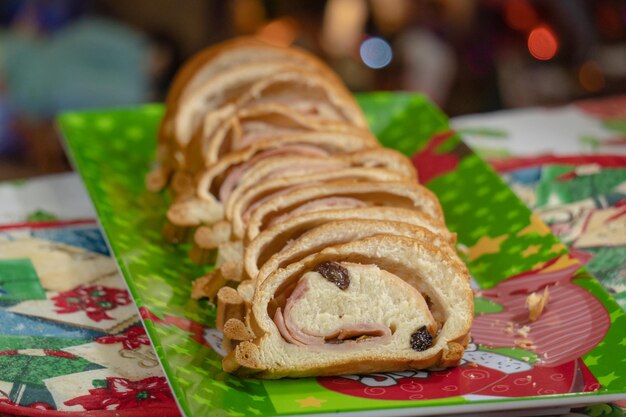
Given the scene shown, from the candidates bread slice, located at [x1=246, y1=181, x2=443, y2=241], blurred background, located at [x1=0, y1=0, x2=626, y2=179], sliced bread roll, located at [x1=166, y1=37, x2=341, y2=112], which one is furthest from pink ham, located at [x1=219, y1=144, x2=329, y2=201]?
blurred background, located at [x1=0, y1=0, x2=626, y2=179]

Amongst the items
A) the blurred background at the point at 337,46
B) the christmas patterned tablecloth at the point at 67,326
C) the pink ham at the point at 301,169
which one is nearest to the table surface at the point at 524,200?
the christmas patterned tablecloth at the point at 67,326

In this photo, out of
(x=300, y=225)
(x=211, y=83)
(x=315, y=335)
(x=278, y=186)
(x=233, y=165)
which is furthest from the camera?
(x=211, y=83)

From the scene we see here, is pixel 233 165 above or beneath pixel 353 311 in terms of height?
above

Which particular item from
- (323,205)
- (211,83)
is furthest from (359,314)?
(211,83)

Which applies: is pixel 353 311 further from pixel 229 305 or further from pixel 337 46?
pixel 337 46

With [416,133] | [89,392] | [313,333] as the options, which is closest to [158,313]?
[89,392]

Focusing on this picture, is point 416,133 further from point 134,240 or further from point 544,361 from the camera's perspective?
point 544,361
